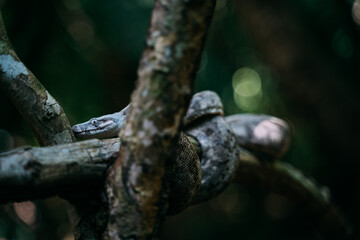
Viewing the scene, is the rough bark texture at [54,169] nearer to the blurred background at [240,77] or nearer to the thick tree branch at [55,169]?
the thick tree branch at [55,169]

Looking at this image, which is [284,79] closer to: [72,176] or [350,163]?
[350,163]

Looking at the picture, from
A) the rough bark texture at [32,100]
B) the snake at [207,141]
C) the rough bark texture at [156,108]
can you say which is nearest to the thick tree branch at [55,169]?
the rough bark texture at [156,108]

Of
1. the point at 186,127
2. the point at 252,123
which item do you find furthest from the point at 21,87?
the point at 252,123

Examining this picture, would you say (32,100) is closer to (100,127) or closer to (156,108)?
(100,127)

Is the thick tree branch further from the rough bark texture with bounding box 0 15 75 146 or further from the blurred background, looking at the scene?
the blurred background

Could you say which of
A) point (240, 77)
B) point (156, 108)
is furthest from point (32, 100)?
point (240, 77)

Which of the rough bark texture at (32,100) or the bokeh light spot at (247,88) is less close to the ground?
the rough bark texture at (32,100)
